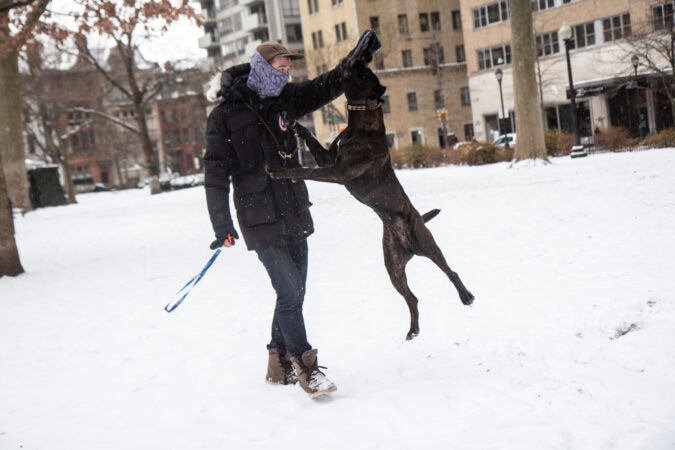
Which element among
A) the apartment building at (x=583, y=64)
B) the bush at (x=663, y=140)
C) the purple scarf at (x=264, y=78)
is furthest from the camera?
the apartment building at (x=583, y=64)

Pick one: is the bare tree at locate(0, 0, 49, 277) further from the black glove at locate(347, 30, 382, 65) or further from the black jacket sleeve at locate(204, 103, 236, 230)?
the black glove at locate(347, 30, 382, 65)

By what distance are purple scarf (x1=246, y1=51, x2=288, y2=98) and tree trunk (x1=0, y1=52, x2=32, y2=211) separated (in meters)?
17.7

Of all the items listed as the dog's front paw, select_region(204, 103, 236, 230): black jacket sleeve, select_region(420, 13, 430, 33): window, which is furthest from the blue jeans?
select_region(420, 13, 430, 33): window

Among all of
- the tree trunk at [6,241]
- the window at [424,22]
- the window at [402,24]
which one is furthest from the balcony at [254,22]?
the tree trunk at [6,241]

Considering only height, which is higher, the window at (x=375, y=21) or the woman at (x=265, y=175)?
the window at (x=375, y=21)

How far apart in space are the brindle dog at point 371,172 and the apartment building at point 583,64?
30.8m

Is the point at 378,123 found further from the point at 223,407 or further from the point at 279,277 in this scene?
the point at 223,407

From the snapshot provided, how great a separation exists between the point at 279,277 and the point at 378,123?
3.94 feet

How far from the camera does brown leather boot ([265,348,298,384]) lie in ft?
14.9

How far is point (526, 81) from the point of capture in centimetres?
1877

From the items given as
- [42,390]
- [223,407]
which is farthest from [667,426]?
[42,390]

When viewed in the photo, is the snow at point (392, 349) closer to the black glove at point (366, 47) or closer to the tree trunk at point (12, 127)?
the black glove at point (366, 47)

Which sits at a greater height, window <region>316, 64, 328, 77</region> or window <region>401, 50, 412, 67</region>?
window <region>401, 50, 412, 67</region>

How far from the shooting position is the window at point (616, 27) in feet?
117
